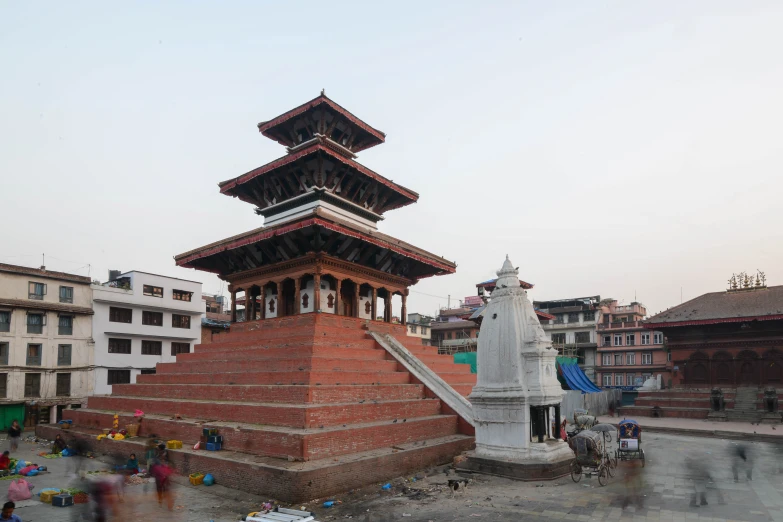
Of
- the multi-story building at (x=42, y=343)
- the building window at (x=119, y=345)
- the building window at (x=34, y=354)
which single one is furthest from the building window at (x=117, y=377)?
the building window at (x=34, y=354)

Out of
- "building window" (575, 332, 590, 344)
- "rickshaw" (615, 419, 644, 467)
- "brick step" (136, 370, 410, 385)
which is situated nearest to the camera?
"brick step" (136, 370, 410, 385)

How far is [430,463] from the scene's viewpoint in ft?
48.5

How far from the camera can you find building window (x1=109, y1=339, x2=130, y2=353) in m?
36.3

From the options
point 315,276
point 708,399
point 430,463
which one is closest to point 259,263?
point 315,276

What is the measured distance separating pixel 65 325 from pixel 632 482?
3298 centimetres

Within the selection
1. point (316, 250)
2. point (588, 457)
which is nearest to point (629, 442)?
point (588, 457)

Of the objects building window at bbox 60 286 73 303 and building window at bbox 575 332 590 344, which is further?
building window at bbox 575 332 590 344

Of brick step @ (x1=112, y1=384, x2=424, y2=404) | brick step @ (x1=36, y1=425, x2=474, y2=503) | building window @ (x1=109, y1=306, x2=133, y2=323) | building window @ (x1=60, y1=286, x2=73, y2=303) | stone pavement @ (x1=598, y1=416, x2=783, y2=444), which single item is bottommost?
stone pavement @ (x1=598, y1=416, x2=783, y2=444)

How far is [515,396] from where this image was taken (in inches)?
562

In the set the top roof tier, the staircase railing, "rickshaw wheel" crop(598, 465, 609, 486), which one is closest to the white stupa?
"rickshaw wheel" crop(598, 465, 609, 486)

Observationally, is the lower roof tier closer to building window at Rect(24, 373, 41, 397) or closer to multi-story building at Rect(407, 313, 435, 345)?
building window at Rect(24, 373, 41, 397)

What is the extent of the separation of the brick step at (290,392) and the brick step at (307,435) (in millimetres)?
1064

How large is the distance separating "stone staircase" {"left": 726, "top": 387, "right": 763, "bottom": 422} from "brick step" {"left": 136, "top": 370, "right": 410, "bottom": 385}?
80.1ft

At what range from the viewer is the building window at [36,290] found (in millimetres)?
31902
